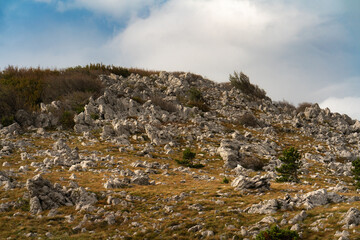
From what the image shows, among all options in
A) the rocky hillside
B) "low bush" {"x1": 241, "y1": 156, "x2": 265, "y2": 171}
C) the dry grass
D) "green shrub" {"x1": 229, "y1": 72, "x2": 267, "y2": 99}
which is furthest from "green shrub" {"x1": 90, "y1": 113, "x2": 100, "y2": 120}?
"green shrub" {"x1": 229, "y1": 72, "x2": 267, "y2": 99}

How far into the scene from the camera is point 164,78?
47062 millimetres

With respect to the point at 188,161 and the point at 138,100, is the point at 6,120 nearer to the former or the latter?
the point at 138,100

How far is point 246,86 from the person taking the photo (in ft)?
166

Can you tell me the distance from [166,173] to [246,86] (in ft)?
127

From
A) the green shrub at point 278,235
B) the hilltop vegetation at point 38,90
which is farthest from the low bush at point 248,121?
the green shrub at point 278,235

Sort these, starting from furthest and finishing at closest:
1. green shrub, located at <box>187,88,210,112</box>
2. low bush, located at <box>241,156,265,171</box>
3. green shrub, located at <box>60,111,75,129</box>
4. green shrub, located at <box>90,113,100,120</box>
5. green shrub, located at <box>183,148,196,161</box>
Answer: green shrub, located at <box>187,88,210,112</box>
green shrub, located at <box>90,113,100,120</box>
green shrub, located at <box>60,111,75,129</box>
low bush, located at <box>241,156,265,171</box>
green shrub, located at <box>183,148,196,161</box>

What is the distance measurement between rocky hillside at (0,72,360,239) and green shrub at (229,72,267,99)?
11.4 m

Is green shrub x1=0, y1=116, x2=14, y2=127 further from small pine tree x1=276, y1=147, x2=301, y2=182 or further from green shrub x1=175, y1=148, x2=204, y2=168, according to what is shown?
small pine tree x1=276, y1=147, x2=301, y2=182

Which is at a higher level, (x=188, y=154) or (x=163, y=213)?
(x=188, y=154)

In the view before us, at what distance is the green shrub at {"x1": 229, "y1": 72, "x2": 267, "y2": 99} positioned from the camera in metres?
49.6

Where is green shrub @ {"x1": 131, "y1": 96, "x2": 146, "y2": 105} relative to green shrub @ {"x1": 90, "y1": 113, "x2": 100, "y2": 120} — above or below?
above

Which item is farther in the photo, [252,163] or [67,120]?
[67,120]

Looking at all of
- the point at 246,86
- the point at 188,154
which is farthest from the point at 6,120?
the point at 246,86

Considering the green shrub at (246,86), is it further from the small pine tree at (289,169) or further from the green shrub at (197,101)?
the small pine tree at (289,169)
